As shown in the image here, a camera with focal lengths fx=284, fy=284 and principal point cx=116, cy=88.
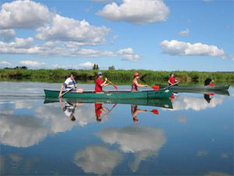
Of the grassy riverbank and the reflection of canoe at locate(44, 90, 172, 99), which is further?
the grassy riverbank

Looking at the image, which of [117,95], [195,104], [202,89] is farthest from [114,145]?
[202,89]

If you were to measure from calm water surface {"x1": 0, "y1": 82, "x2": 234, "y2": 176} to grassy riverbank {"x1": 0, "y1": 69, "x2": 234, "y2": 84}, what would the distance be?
40422 millimetres

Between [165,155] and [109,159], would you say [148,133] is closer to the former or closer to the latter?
[165,155]

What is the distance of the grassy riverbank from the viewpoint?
2016 inches

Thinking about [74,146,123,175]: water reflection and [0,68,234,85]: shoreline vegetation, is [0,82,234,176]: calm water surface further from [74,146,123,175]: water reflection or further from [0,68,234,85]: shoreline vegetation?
[0,68,234,85]: shoreline vegetation

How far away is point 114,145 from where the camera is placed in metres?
6.42

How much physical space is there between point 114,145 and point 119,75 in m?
47.0

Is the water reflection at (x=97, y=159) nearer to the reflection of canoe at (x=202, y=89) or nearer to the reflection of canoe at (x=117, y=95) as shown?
the reflection of canoe at (x=117, y=95)

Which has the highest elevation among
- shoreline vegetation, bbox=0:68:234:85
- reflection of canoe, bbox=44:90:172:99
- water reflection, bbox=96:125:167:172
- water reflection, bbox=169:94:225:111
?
shoreline vegetation, bbox=0:68:234:85

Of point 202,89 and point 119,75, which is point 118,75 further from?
point 202,89

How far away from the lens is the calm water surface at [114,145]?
503 centimetres

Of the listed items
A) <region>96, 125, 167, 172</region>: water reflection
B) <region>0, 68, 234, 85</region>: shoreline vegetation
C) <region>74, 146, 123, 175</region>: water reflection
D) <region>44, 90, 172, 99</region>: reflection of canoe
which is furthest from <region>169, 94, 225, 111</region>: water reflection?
<region>0, 68, 234, 85</region>: shoreline vegetation

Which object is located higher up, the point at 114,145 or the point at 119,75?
the point at 119,75

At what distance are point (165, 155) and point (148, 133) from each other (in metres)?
1.90
